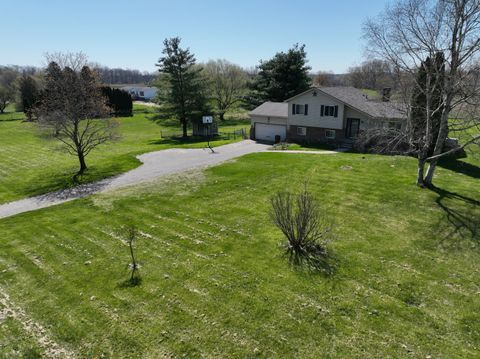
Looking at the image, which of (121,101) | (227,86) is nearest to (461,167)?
(227,86)

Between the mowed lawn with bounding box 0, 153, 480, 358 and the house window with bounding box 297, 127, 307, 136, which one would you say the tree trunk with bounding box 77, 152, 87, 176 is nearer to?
the mowed lawn with bounding box 0, 153, 480, 358

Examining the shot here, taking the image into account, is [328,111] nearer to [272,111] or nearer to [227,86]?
[272,111]

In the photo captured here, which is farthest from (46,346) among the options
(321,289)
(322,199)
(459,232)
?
(459,232)

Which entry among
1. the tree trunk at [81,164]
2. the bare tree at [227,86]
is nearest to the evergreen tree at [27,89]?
the bare tree at [227,86]

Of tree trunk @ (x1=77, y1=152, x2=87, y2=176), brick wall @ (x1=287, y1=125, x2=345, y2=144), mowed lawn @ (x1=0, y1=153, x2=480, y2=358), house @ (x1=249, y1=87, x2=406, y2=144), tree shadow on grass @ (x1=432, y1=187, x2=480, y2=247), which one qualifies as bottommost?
mowed lawn @ (x1=0, y1=153, x2=480, y2=358)

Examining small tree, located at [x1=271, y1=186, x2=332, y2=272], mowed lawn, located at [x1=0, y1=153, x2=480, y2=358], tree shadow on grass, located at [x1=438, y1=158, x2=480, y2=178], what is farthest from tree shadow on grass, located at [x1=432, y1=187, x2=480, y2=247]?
tree shadow on grass, located at [x1=438, y1=158, x2=480, y2=178]

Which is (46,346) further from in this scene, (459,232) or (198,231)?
(459,232)
